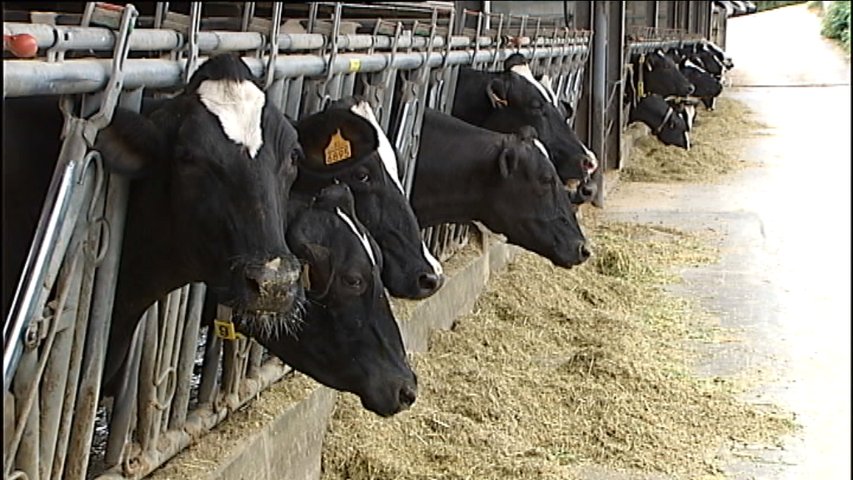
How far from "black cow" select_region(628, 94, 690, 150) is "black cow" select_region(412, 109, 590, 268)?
8.94 meters

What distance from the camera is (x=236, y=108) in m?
2.88

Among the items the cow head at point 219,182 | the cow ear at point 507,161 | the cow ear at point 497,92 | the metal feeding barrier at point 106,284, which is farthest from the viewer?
the cow ear at point 497,92

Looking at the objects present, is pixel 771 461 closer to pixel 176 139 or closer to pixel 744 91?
pixel 176 139

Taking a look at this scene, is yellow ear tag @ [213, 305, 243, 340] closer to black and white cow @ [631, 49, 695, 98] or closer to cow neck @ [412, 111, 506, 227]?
cow neck @ [412, 111, 506, 227]

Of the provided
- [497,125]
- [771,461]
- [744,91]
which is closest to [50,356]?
[771,461]

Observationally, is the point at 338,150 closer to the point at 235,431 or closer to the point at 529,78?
the point at 235,431

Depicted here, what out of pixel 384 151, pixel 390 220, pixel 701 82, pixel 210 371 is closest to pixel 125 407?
pixel 210 371

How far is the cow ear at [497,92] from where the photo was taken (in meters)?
6.50

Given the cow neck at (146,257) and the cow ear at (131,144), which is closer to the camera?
the cow ear at (131,144)

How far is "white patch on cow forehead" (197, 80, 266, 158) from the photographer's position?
284 centimetres

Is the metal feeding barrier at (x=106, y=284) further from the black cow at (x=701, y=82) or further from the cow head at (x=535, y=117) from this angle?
the black cow at (x=701, y=82)

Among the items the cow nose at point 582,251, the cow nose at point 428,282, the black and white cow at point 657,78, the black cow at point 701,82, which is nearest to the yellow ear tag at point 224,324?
the cow nose at point 428,282

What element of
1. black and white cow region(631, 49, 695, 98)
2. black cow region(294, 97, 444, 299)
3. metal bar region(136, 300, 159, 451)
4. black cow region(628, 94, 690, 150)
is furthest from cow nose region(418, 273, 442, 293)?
black and white cow region(631, 49, 695, 98)

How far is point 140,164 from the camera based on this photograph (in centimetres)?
284
